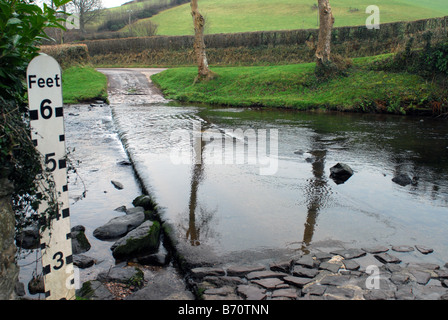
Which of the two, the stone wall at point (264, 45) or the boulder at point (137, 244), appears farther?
the stone wall at point (264, 45)

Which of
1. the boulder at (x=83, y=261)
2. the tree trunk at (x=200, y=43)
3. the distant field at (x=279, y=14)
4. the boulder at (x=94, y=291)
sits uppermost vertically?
the distant field at (x=279, y=14)

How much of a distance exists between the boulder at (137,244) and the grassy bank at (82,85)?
52.8 ft

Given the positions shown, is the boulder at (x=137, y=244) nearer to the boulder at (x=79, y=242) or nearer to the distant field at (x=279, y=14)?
the boulder at (x=79, y=242)

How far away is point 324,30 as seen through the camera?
2280cm

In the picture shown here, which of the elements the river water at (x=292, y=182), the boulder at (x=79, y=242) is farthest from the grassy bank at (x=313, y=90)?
the boulder at (x=79, y=242)

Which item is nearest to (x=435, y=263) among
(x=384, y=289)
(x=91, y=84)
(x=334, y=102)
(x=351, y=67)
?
(x=384, y=289)

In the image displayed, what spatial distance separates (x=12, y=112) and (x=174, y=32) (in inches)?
2362

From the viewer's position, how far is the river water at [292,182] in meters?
6.07

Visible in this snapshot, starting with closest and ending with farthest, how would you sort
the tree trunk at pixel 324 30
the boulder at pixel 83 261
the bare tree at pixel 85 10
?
the boulder at pixel 83 261 < the tree trunk at pixel 324 30 < the bare tree at pixel 85 10

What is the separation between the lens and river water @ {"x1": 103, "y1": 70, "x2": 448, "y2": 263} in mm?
6070

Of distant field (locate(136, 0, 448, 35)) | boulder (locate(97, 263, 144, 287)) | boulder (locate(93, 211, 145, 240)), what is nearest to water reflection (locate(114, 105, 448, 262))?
boulder (locate(93, 211, 145, 240))

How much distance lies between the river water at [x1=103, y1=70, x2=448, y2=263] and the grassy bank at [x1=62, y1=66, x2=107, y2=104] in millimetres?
8466

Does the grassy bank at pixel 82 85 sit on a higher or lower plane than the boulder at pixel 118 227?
higher

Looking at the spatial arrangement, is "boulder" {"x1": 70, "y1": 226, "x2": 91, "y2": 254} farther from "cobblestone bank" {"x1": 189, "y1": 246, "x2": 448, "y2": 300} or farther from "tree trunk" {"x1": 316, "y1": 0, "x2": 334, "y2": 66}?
"tree trunk" {"x1": 316, "y1": 0, "x2": 334, "y2": 66}
